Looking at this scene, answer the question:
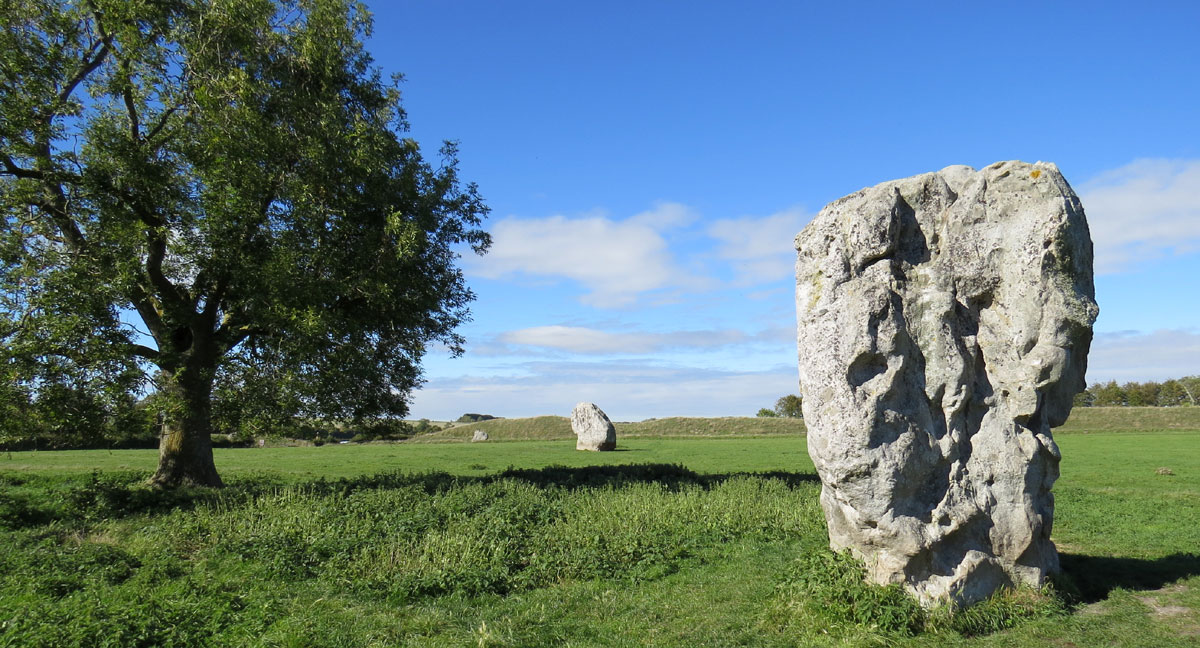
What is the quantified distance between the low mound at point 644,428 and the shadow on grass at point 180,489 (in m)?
45.6

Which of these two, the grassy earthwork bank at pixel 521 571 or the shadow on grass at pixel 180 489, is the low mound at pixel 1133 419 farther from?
the shadow on grass at pixel 180 489

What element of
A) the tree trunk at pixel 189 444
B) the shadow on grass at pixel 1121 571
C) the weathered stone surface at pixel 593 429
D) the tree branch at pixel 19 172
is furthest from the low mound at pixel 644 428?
the shadow on grass at pixel 1121 571

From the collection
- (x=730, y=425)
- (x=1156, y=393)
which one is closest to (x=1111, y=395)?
(x=1156, y=393)

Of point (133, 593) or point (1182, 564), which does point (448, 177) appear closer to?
point (133, 593)

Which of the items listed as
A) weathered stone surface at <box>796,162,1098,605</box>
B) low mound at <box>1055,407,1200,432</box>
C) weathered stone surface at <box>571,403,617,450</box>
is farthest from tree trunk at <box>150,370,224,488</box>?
low mound at <box>1055,407,1200,432</box>

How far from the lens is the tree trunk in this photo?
20.9 meters

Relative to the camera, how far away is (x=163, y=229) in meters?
18.8

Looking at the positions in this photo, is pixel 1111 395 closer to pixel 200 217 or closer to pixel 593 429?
pixel 593 429

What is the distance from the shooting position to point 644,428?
75.2 metres

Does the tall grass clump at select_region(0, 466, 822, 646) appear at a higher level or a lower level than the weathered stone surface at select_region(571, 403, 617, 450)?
lower

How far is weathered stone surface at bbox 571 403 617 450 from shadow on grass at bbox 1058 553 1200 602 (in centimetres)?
3803

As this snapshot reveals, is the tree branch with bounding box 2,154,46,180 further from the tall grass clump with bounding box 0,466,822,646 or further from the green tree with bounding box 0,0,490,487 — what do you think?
the tall grass clump with bounding box 0,466,822,646

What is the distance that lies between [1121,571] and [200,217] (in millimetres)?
→ 23348

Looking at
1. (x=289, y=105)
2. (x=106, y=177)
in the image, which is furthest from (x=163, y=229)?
(x=289, y=105)
